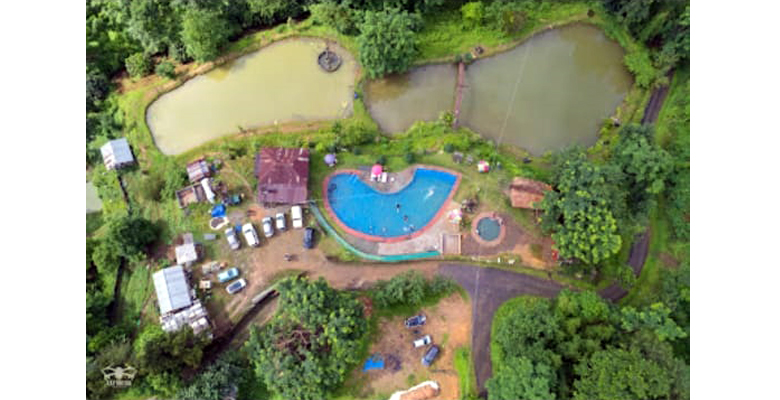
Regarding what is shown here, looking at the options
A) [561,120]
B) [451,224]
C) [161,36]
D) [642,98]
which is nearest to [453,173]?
[451,224]

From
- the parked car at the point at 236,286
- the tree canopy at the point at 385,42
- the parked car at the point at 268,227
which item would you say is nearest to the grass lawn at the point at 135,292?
the parked car at the point at 236,286

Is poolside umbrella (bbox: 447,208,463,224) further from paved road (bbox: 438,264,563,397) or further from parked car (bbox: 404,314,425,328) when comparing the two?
parked car (bbox: 404,314,425,328)

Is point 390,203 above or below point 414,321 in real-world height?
above

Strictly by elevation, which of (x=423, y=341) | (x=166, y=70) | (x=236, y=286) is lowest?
(x=423, y=341)

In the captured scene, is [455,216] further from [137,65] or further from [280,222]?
[137,65]

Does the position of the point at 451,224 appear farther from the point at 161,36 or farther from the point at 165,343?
the point at 161,36

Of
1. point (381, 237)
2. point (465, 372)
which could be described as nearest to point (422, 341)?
point (465, 372)
